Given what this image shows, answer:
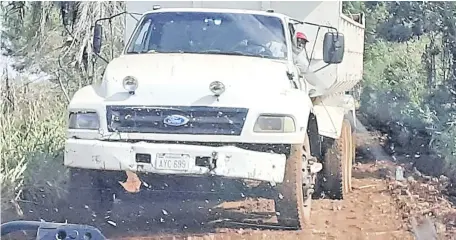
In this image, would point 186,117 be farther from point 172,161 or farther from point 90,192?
point 90,192

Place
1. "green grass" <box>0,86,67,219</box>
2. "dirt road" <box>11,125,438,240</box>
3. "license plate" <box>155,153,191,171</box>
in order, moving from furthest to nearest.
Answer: "green grass" <box>0,86,67,219</box>
"dirt road" <box>11,125,438,240</box>
"license plate" <box>155,153,191,171</box>

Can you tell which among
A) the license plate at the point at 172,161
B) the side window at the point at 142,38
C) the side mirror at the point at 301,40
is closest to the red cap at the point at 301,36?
the side mirror at the point at 301,40

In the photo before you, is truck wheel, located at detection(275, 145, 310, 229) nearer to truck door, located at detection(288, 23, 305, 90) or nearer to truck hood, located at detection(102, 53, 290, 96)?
truck hood, located at detection(102, 53, 290, 96)

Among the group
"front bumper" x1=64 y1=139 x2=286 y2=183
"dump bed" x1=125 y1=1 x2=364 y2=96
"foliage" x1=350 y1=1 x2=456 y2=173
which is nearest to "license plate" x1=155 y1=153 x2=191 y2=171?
"front bumper" x1=64 y1=139 x2=286 y2=183

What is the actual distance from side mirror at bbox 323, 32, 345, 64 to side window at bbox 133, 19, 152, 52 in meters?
0.92

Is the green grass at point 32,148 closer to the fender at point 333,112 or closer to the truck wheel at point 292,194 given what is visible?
the truck wheel at point 292,194

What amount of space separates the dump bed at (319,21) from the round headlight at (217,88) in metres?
0.69

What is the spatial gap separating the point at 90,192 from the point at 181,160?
0.62 m

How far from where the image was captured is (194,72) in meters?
4.29

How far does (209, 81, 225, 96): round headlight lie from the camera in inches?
164

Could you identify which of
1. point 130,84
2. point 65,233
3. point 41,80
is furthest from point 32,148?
point 65,233

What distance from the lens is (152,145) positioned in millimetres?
4070

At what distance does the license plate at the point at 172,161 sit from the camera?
4004 mm

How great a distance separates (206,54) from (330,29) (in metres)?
0.74
